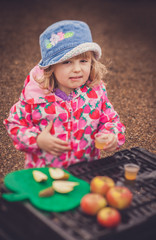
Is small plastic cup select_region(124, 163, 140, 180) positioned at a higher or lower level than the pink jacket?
lower

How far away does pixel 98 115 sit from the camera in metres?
2.61

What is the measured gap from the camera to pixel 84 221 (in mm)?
1734

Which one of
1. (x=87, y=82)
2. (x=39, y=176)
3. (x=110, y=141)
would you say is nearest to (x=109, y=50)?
(x=87, y=82)

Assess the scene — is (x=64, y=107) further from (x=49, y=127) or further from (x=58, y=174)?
(x=58, y=174)

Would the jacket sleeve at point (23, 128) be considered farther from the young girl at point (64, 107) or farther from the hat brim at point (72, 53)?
the hat brim at point (72, 53)

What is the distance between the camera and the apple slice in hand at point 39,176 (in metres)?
2.00

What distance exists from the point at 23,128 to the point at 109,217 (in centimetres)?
97

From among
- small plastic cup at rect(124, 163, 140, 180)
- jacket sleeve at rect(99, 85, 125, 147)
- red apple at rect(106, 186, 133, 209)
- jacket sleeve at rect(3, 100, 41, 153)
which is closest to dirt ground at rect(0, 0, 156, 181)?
jacket sleeve at rect(99, 85, 125, 147)

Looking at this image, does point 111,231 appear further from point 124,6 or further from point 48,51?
point 124,6

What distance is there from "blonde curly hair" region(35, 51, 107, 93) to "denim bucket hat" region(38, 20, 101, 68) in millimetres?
86

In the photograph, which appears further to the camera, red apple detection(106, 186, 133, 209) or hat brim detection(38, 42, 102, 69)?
hat brim detection(38, 42, 102, 69)

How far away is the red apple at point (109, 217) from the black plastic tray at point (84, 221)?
0.03 m

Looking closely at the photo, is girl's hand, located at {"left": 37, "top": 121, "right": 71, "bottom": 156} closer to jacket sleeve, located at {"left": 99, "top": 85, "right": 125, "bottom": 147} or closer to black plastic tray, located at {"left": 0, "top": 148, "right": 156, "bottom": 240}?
black plastic tray, located at {"left": 0, "top": 148, "right": 156, "bottom": 240}

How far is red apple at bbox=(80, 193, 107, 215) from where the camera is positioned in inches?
68.9
